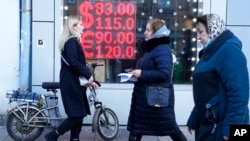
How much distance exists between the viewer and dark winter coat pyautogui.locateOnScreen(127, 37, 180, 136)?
4848 millimetres

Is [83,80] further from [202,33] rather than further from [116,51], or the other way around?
[202,33]

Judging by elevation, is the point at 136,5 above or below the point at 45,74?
Result: above

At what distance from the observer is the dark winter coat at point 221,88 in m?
3.20

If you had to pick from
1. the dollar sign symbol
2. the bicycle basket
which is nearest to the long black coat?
the bicycle basket

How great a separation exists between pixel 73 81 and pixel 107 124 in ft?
4.28

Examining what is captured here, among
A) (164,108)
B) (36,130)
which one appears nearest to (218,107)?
(164,108)

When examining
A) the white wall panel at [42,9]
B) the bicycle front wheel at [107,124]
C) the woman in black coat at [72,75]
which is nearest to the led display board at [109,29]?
the white wall panel at [42,9]

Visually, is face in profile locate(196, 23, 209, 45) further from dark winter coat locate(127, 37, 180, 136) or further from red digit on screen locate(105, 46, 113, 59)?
red digit on screen locate(105, 46, 113, 59)

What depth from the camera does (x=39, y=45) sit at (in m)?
7.32

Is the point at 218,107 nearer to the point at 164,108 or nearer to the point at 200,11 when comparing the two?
the point at 164,108

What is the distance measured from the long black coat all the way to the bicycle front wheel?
994 mm

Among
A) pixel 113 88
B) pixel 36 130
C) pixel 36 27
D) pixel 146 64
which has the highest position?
pixel 36 27

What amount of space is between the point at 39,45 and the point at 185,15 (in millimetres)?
2494

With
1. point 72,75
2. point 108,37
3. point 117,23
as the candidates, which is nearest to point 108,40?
point 108,37
